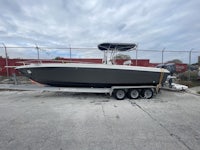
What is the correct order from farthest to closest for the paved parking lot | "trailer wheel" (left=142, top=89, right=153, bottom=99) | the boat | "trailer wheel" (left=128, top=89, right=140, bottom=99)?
"trailer wheel" (left=142, top=89, right=153, bottom=99), "trailer wheel" (left=128, top=89, right=140, bottom=99), the boat, the paved parking lot

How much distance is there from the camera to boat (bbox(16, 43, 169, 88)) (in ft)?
21.7

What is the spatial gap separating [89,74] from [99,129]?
3.45 m

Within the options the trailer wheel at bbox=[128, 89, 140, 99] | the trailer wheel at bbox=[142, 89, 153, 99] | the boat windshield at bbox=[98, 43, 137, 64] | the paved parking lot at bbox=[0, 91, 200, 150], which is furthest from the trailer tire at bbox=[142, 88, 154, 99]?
the boat windshield at bbox=[98, 43, 137, 64]

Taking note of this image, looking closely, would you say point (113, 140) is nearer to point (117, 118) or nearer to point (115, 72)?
point (117, 118)

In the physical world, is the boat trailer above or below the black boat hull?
below

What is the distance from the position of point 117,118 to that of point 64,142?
5.61 ft

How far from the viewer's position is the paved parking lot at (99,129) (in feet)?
9.25

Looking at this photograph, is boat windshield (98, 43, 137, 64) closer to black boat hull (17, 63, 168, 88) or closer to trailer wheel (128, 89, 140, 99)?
black boat hull (17, 63, 168, 88)

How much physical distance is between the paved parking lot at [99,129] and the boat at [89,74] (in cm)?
189

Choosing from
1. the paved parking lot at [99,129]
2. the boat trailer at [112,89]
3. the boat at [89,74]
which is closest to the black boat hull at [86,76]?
the boat at [89,74]

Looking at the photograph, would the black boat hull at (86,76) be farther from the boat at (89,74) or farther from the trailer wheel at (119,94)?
the trailer wheel at (119,94)

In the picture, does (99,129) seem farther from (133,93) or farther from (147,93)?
(147,93)

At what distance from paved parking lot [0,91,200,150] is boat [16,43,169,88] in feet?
6.20

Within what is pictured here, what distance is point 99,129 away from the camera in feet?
11.4
